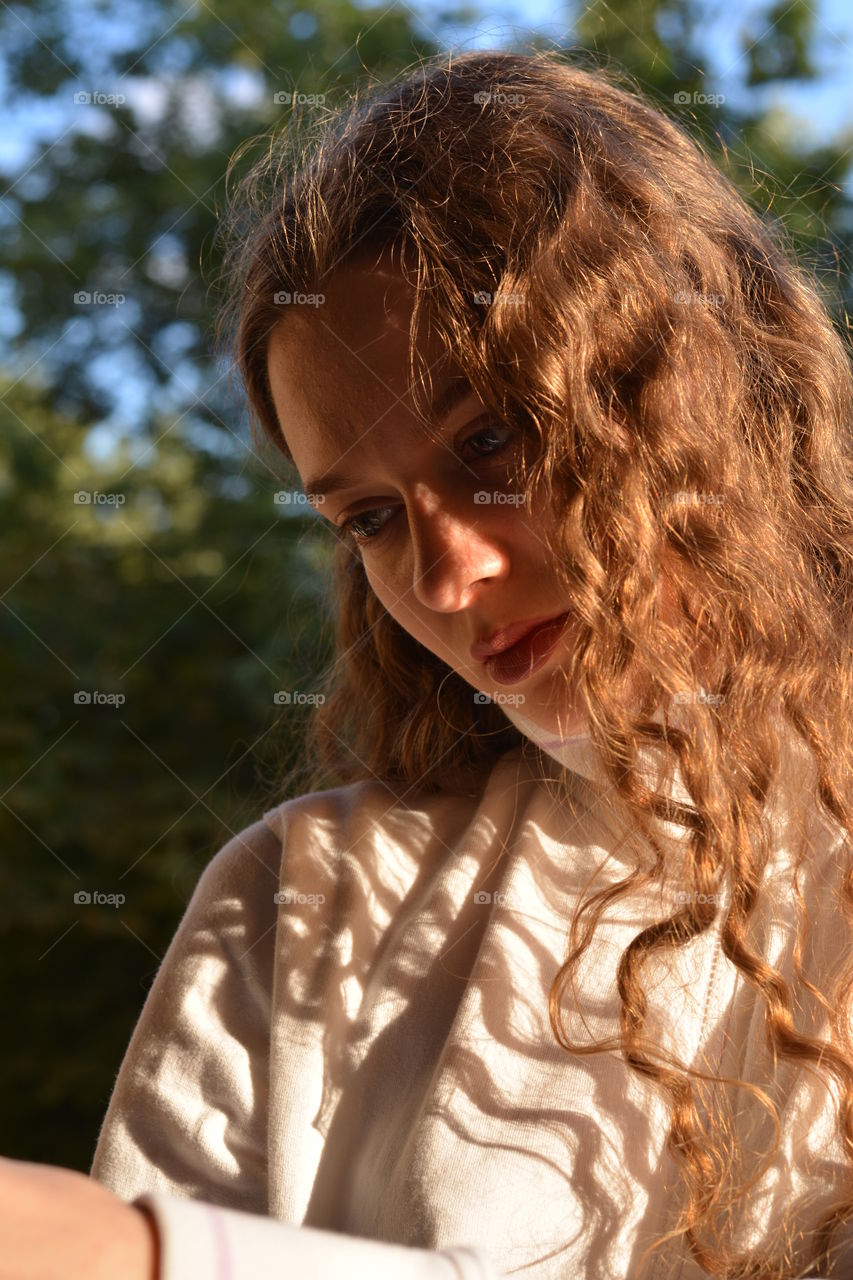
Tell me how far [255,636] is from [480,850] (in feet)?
4.28

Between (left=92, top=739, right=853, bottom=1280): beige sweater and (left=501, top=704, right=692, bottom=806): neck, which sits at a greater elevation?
(left=501, top=704, right=692, bottom=806): neck

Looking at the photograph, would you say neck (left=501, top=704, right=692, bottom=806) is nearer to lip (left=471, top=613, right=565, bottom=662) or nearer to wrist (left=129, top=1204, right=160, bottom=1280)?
lip (left=471, top=613, right=565, bottom=662)

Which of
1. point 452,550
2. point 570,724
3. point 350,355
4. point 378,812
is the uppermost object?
point 350,355

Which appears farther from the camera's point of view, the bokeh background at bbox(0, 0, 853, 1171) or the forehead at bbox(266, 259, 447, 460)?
the bokeh background at bbox(0, 0, 853, 1171)

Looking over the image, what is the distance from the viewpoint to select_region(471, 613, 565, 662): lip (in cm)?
81

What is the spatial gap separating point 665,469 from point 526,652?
158mm

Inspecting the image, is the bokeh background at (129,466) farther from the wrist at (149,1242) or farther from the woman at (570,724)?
the wrist at (149,1242)

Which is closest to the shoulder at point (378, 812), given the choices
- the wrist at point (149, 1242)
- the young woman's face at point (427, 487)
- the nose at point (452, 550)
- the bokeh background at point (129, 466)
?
the young woman's face at point (427, 487)

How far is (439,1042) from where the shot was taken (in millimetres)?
858

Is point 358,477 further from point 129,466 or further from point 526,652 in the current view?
point 129,466

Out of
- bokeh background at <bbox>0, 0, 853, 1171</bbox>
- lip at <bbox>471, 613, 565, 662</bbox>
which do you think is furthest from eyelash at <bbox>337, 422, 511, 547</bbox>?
bokeh background at <bbox>0, 0, 853, 1171</bbox>

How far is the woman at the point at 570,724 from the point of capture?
0.76 meters

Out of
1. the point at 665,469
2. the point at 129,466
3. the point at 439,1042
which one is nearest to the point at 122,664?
the point at 129,466

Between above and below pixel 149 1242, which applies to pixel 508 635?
above
